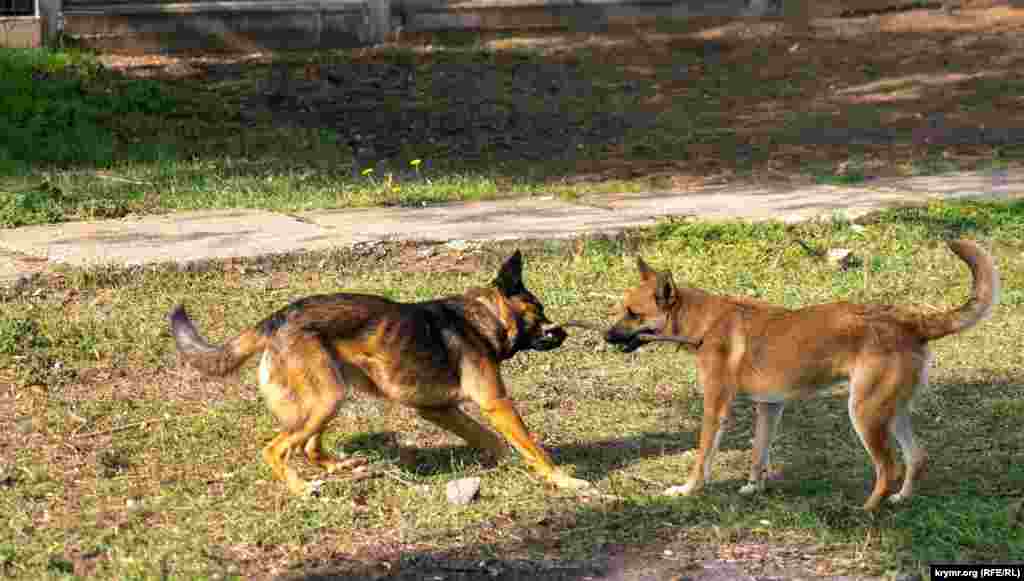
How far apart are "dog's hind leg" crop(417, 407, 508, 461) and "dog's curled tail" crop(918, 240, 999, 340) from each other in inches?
73.9

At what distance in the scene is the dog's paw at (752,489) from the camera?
241 inches

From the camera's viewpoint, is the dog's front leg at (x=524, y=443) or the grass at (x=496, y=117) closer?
the dog's front leg at (x=524, y=443)

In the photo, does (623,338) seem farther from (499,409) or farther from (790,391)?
(790,391)

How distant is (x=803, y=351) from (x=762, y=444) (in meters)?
0.45

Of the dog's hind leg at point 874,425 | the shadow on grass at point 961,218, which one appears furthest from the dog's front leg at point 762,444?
the shadow on grass at point 961,218

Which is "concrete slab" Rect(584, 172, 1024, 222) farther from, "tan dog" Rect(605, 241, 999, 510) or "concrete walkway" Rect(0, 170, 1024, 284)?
"tan dog" Rect(605, 241, 999, 510)

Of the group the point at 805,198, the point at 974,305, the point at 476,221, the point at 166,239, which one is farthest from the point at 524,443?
the point at 805,198

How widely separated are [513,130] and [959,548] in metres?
11.2

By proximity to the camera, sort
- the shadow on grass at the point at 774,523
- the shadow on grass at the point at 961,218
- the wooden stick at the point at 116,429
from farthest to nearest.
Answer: the shadow on grass at the point at 961,218 < the wooden stick at the point at 116,429 < the shadow on grass at the point at 774,523

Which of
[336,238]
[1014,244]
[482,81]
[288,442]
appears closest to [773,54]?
[482,81]

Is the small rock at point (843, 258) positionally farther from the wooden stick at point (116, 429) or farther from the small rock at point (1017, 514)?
the wooden stick at point (116, 429)

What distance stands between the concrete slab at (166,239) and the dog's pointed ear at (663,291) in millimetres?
3916

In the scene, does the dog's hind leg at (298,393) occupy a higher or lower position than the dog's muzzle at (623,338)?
lower

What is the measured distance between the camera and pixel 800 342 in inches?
238
